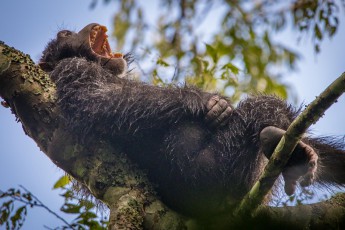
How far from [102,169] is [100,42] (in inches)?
82.5

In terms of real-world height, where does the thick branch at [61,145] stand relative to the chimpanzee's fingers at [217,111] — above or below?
below

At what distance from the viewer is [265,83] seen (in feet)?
18.2

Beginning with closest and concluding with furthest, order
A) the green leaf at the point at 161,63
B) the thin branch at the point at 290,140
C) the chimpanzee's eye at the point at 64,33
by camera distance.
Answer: the thin branch at the point at 290,140
the chimpanzee's eye at the point at 64,33
the green leaf at the point at 161,63

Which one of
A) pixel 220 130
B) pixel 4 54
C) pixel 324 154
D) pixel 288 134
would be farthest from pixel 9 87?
pixel 324 154

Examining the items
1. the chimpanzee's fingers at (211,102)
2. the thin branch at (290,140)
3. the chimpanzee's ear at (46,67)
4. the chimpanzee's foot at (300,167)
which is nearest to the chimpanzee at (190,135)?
the chimpanzee's fingers at (211,102)

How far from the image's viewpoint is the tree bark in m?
3.52

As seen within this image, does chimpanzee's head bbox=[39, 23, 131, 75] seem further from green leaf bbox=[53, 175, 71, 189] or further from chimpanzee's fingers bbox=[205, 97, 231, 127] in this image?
chimpanzee's fingers bbox=[205, 97, 231, 127]

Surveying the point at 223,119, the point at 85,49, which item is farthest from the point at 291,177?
the point at 85,49

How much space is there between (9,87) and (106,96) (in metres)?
0.88

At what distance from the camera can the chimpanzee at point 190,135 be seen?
13.3 ft

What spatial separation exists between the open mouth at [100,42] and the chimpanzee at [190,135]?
0.97 meters

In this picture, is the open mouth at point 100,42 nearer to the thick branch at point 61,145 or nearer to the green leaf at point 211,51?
the green leaf at point 211,51

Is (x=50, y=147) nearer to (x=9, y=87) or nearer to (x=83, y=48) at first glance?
(x=9, y=87)

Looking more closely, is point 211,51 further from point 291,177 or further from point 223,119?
point 291,177
